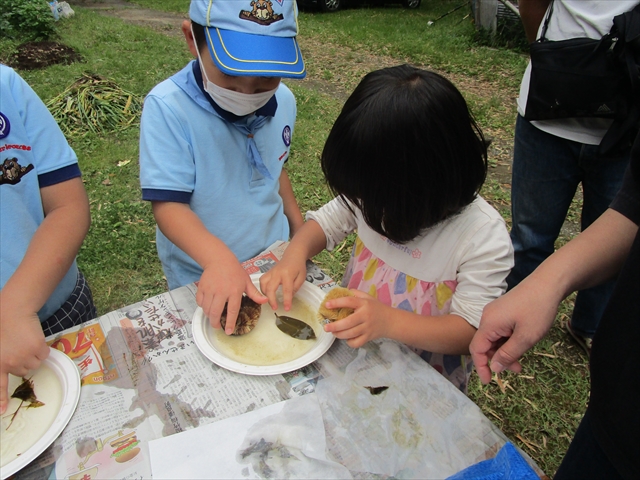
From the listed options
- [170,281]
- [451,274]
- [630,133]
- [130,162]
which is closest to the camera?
[451,274]

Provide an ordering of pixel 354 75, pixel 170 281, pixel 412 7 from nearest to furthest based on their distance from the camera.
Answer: pixel 170 281 < pixel 354 75 < pixel 412 7

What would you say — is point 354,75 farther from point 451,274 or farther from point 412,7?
point 412,7

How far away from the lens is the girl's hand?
3.56 ft

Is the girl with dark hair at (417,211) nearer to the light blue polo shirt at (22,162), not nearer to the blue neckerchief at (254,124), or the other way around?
the blue neckerchief at (254,124)

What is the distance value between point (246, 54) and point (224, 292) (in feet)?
2.14

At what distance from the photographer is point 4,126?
4.10 feet

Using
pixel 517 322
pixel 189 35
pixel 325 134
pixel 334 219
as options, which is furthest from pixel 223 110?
pixel 325 134

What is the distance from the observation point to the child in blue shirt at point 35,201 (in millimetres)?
1188

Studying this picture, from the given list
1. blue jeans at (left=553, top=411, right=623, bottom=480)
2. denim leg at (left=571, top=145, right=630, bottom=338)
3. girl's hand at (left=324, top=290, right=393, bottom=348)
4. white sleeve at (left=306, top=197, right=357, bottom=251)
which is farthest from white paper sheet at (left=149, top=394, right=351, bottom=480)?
denim leg at (left=571, top=145, right=630, bottom=338)

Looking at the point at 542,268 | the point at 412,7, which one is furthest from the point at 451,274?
the point at 412,7

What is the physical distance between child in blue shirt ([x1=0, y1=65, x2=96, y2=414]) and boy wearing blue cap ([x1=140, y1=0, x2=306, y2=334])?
0.23m

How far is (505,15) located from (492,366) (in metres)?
8.89

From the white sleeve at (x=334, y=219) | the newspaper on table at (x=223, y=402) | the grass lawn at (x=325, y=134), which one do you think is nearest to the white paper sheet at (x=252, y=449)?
the newspaper on table at (x=223, y=402)

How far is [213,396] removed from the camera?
1060 mm
